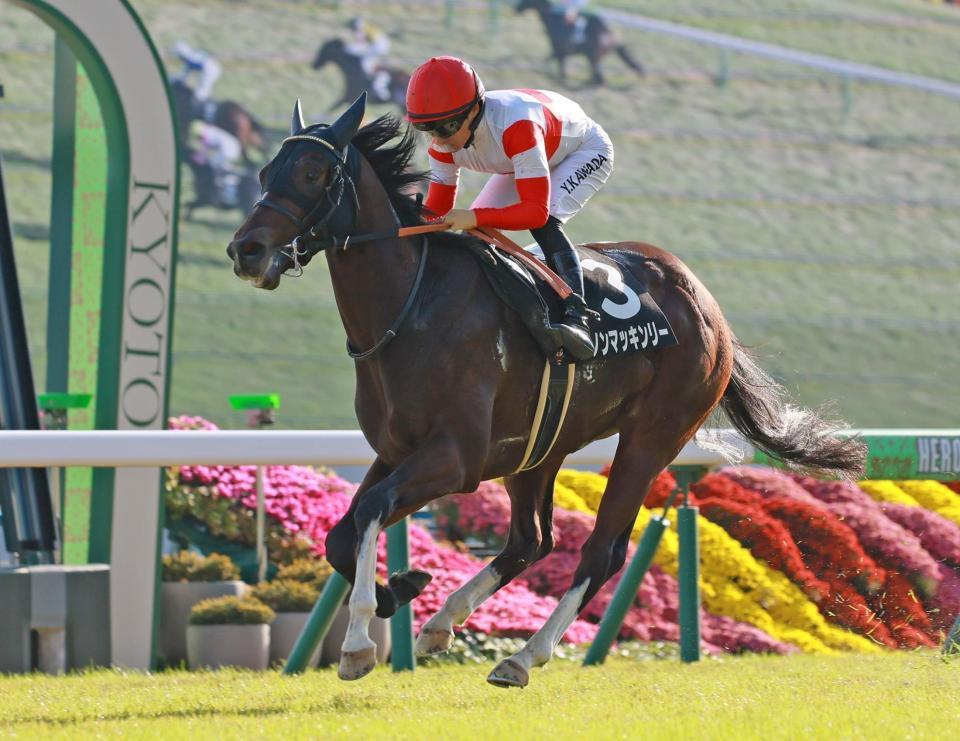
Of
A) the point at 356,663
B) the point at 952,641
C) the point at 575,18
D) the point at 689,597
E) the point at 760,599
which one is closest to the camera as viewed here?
the point at 356,663

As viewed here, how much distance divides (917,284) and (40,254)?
1408 centimetres

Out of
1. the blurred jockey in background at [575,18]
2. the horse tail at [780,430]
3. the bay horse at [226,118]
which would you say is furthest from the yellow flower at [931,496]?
the blurred jockey in background at [575,18]

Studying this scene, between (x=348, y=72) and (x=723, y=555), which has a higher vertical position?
(x=723, y=555)

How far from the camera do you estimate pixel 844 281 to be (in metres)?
24.2

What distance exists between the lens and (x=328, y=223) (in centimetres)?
407

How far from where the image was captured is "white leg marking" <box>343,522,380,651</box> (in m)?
3.78

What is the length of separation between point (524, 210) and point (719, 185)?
21272 mm

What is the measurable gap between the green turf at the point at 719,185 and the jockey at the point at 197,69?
55cm

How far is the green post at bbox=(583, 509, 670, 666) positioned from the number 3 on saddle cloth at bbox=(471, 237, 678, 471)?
1.02 meters

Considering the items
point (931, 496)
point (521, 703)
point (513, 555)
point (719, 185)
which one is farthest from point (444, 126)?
point (719, 185)

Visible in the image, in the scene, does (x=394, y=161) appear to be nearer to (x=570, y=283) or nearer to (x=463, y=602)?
(x=570, y=283)

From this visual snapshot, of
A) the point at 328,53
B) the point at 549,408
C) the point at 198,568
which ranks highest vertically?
the point at 549,408

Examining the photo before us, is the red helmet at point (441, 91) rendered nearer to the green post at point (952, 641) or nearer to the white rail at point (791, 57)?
the green post at point (952, 641)

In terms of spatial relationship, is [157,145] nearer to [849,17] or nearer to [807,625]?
[807,625]
